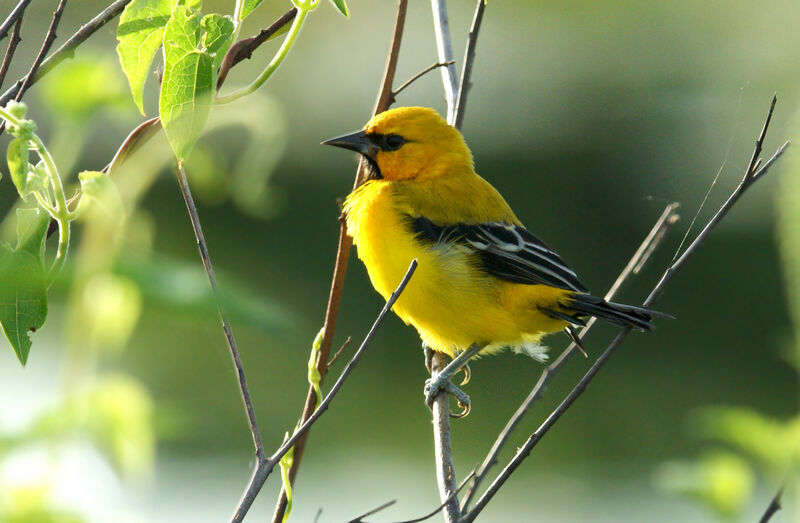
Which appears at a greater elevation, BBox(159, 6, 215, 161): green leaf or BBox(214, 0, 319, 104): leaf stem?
BBox(214, 0, 319, 104): leaf stem

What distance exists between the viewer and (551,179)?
10852mm

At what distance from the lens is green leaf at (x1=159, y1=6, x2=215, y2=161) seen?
1.45m

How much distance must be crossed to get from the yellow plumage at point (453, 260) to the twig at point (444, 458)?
0.45 m

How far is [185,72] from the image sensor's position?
1.46m

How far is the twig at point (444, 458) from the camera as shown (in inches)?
80.7

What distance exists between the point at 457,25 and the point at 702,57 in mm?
3057

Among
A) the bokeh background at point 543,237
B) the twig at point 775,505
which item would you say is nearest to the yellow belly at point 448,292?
the twig at point 775,505

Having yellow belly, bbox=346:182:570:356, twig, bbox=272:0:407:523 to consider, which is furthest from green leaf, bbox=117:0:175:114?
yellow belly, bbox=346:182:570:356

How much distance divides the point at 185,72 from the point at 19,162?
1.16ft

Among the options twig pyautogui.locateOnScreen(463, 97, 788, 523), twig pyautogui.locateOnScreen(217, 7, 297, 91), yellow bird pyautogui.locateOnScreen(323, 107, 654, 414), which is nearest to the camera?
twig pyautogui.locateOnScreen(463, 97, 788, 523)

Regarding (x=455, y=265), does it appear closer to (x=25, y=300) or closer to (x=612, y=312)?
(x=612, y=312)

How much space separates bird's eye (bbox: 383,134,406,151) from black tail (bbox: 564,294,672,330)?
90 centimetres

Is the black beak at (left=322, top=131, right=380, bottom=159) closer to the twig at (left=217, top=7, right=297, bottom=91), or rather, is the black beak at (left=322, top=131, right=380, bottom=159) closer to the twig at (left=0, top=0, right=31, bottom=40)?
the twig at (left=217, top=7, right=297, bottom=91)

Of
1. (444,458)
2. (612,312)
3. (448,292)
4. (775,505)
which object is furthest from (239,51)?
(448,292)
